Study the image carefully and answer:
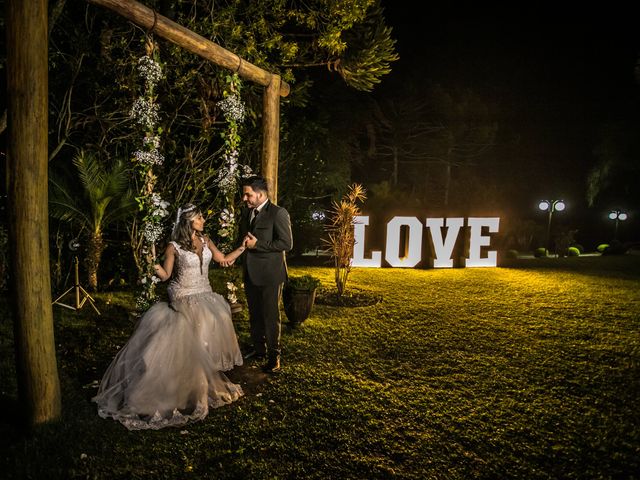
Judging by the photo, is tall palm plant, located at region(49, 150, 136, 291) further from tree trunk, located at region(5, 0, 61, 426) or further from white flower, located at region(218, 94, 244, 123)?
tree trunk, located at region(5, 0, 61, 426)

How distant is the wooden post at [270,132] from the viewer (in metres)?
6.46

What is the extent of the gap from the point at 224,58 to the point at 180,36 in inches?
28.7

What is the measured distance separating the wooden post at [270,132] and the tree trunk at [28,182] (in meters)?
3.35

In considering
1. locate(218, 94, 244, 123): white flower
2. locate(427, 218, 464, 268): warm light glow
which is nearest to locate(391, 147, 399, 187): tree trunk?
locate(427, 218, 464, 268): warm light glow

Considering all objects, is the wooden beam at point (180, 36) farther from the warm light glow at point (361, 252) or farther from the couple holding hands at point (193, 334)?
the warm light glow at point (361, 252)

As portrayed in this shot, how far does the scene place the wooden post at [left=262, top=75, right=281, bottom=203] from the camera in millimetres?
6465

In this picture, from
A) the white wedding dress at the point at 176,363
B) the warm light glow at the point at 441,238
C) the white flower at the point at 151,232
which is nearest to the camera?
the white wedding dress at the point at 176,363

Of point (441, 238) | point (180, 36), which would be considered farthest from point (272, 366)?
point (441, 238)

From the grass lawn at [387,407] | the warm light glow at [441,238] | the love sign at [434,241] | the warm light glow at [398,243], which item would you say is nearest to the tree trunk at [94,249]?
the grass lawn at [387,407]

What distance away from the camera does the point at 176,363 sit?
4203 millimetres

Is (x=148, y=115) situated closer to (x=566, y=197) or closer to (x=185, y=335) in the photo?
(x=185, y=335)

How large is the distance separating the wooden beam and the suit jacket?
6.84 feet

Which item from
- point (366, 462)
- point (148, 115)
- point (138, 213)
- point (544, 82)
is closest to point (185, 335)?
point (366, 462)

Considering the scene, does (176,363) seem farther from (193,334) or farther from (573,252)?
(573,252)
